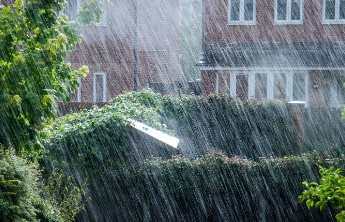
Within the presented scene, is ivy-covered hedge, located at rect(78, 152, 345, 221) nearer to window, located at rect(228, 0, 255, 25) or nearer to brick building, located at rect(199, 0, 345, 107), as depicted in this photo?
brick building, located at rect(199, 0, 345, 107)

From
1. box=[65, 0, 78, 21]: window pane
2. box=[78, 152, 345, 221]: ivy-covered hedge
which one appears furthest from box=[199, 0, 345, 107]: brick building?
box=[78, 152, 345, 221]: ivy-covered hedge

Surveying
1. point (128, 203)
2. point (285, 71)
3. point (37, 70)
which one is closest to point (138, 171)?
point (128, 203)

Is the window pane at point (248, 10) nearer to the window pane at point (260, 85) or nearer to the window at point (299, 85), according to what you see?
the window pane at point (260, 85)

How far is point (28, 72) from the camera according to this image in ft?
17.2

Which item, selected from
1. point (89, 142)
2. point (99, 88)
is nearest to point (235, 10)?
point (99, 88)

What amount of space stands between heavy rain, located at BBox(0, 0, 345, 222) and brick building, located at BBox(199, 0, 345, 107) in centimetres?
5

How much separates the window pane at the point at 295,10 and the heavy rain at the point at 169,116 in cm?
5

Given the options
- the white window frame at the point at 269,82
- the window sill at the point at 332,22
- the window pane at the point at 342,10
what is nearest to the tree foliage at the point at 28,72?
the white window frame at the point at 269,82

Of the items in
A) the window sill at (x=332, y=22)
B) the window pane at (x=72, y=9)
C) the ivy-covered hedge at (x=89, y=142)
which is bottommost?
the ivy-covered hedge at (x=89, y=142)

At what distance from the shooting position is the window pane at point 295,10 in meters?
16.8

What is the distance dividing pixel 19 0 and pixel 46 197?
10.6 ft

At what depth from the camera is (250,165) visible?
6.89 metres

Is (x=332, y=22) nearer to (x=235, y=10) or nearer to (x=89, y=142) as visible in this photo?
(x=235, y=10)

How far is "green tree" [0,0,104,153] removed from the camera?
16.7ft
